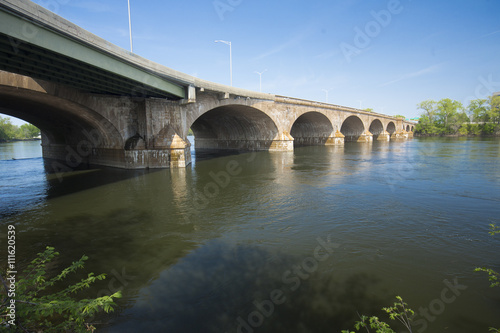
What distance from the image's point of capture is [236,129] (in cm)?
3978

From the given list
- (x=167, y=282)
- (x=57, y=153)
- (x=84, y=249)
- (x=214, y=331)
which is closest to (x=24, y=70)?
(x=84, y=249)

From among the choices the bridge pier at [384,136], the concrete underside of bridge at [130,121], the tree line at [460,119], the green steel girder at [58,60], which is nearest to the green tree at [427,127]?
the tree line at [460,119]

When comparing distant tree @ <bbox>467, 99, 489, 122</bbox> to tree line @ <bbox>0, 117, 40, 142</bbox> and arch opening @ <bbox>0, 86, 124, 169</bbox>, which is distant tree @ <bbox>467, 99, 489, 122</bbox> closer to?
arch opening @ <bbox>0, 86, 124, 169</bbox>

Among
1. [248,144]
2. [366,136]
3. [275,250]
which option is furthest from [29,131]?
[275,250]

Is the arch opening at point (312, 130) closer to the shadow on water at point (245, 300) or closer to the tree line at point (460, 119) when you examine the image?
the shadow on water at point (245, 300)

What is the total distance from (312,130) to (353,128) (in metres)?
16.9

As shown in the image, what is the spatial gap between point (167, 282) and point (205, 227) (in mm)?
3121

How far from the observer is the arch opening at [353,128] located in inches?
2340

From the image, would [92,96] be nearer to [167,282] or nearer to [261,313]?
[167,282]

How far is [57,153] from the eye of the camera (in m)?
31.5

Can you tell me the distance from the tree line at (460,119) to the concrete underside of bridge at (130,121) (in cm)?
7368

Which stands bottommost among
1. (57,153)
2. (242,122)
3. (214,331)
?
(214,331)

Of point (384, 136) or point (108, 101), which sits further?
point (384, 136)

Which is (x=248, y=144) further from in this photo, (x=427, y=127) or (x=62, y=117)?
(x=427, y=127)
